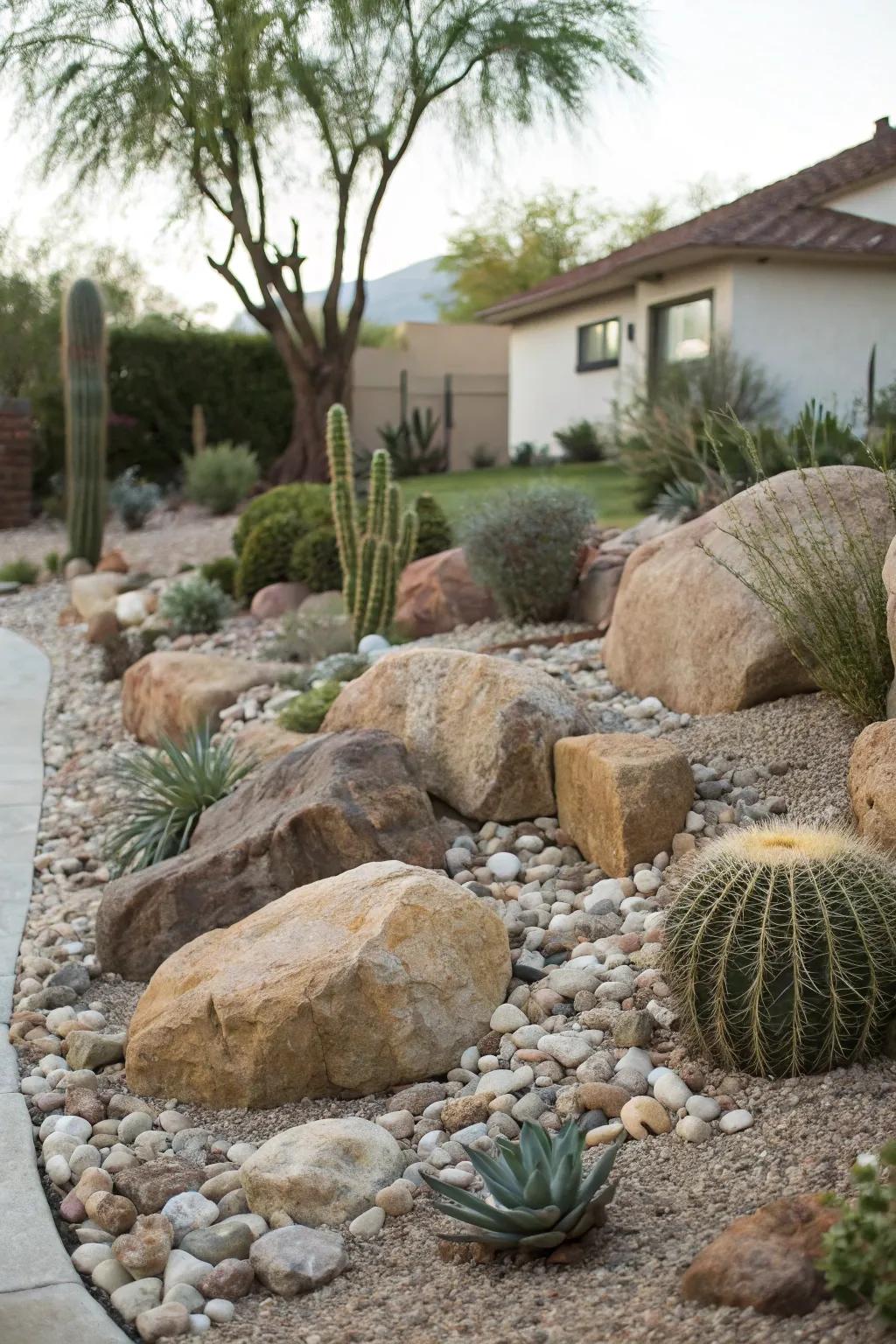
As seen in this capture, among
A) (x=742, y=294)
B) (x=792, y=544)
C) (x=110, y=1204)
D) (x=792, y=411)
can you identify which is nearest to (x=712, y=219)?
(x=742, y=294)

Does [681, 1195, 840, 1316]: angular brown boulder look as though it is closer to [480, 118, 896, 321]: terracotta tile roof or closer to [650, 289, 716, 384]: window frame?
[650, 289, 716, 384]: window frame

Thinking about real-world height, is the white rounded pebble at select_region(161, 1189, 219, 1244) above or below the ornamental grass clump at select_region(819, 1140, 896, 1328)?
below

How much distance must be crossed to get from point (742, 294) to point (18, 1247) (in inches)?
631

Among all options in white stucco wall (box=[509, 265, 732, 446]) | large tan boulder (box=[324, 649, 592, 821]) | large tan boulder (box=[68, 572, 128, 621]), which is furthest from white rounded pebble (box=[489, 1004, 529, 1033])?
white stucco wall (box=[509, 265, 732, 446])

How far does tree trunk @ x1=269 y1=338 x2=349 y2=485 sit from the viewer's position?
1981cm

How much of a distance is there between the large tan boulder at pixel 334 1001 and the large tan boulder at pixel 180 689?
4.02 meters

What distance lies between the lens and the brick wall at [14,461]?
70.2ft

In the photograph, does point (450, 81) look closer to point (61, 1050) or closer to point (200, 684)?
point (200, 684)

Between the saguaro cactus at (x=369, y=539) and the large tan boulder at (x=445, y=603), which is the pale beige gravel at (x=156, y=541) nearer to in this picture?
the saguaro cactus at (x=369, y=539)

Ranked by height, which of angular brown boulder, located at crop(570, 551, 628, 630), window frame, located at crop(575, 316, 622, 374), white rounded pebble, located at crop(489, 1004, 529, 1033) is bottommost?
white rounded pebble, located at crop(489, 1004, 529, 1033)

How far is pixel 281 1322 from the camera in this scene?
2.78 meters

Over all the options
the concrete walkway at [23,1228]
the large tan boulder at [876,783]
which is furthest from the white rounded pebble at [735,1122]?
the concrete walkway at [23,1228]

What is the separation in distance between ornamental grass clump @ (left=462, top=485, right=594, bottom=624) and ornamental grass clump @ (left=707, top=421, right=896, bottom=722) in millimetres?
2978

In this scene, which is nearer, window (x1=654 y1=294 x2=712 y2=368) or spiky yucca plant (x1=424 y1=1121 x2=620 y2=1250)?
spiky yucca plant (x1=424 y1=1121 x2=620 y2=1250)
